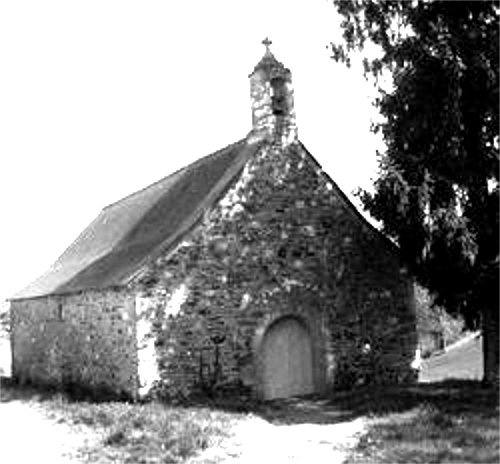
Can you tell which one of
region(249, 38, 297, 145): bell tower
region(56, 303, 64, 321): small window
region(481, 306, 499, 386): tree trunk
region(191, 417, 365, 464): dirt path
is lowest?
region(191, 417, 365, 464): dirt path

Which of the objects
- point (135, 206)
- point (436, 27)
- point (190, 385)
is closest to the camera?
point (436, 27)

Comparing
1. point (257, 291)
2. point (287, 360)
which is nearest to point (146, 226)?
point (257, 291)

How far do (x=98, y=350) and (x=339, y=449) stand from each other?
9.44m

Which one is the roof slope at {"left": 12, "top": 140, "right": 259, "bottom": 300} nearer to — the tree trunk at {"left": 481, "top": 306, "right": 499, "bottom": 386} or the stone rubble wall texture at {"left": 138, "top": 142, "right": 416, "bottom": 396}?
the stone rubble wall texture at {"left": 138, "top": 142, "right": 416, "bottom": 396}

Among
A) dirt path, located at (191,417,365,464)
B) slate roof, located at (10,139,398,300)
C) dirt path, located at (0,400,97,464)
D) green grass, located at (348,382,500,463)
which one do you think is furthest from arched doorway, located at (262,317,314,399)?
Answer: dirt path, located at (0,400,97,464)

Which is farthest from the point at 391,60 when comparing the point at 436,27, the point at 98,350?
the point at 98,350

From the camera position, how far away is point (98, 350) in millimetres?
21391

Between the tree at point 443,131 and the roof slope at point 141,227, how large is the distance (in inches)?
167

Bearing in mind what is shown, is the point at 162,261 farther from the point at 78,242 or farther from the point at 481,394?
the point at 78,242

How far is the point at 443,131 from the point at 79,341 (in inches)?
440

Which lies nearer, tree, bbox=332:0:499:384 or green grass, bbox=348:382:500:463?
green grass, bbox=348:382:500:463

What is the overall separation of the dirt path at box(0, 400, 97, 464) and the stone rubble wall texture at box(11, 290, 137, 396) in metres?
1.92

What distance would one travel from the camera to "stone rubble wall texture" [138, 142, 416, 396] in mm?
19266

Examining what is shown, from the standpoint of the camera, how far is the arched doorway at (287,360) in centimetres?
2020
